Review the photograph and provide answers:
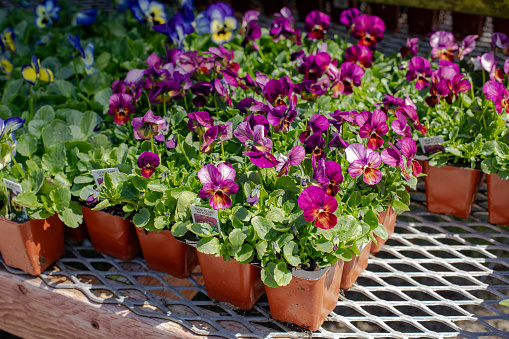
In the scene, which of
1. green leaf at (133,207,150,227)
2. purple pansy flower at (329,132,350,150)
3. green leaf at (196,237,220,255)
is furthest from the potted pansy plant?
green leaf at (133,207,150,227)

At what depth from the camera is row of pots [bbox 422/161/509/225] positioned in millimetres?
1394

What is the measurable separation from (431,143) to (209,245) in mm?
699

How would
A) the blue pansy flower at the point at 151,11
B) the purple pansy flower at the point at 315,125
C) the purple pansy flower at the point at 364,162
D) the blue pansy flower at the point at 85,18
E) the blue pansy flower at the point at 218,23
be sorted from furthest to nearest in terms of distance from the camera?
the blue pansy flower at the point at 85,18
the blue pansy flower at the point at 151,11
the blue pansy flower at the point at 218,23
the purple pansy flower at the point at 315,125
the purple pansy flower at the point at 364,162

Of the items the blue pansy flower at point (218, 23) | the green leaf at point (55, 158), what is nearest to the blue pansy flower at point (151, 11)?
the blue pansy flower at point (218, 23)

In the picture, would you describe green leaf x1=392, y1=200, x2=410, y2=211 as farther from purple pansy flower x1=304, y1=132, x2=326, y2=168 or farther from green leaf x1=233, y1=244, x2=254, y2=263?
green leaf x1=233, y1=244, x2=254, y2=263

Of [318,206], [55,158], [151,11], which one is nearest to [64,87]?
[55,158]

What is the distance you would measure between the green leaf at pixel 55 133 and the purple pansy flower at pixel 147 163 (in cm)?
35

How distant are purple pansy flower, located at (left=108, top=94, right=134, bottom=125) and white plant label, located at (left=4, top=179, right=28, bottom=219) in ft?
0.99

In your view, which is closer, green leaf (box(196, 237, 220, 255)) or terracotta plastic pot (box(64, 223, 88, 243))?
green leaf (box(196, 237, 220, 255))

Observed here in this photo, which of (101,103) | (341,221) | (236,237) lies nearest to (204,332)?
(236,237)

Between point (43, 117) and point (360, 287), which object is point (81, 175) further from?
point (360, 287)

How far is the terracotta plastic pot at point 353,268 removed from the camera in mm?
1248

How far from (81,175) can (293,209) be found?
0.58 m

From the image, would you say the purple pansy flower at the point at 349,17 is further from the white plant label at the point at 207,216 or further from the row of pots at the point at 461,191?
the white plant label at the point at 207,216
